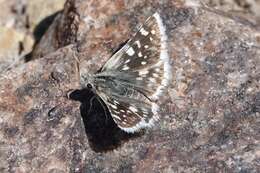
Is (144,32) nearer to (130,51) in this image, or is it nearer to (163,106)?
(130,51)

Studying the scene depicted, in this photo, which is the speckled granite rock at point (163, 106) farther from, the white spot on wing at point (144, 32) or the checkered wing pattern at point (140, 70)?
the white spot on wing at point (144, 32)

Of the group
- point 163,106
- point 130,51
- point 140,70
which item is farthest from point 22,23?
point 163,106

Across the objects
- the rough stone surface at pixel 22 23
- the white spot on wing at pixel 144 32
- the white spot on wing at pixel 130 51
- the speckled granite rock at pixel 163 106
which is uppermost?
the white spot on wing at pixel 144 32

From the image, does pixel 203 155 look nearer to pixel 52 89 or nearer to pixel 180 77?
pixel 180 77

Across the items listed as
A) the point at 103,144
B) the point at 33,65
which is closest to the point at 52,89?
the point at 33,65

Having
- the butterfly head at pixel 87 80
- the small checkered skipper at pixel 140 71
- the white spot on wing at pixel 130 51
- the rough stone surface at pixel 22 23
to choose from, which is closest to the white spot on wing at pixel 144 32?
the small checkered skipper at pixel 140 71

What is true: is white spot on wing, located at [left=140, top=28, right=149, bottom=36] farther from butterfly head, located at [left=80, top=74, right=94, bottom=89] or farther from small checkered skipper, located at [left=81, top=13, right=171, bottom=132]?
butterfly head, located at [left=80, top=74, right=94, bottom=89]
